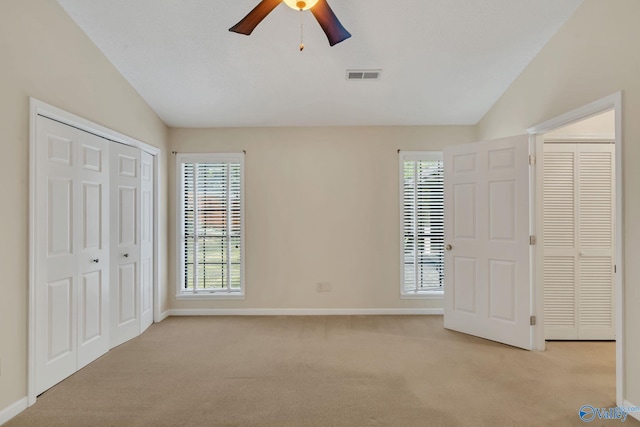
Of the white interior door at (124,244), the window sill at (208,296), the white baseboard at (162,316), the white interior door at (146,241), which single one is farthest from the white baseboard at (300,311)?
the white interior door at (124,244)

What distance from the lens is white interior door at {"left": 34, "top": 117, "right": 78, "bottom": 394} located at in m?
2.44

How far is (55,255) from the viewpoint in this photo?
8.51 ft

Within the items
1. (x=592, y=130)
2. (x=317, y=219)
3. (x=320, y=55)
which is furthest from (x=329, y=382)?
(x=592, y=130)

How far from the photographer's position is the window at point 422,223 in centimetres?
440

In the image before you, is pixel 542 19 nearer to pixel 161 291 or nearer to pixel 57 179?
pixel 57 179

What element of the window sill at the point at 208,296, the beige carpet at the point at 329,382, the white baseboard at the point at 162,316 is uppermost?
the window sill at the point at 208,296

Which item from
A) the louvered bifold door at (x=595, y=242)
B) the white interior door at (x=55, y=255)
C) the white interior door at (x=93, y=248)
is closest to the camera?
the white interior door at (x=55, y=255)

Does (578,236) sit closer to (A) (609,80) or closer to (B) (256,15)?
(A) (609,80)

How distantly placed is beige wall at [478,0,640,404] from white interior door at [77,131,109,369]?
170 inches
